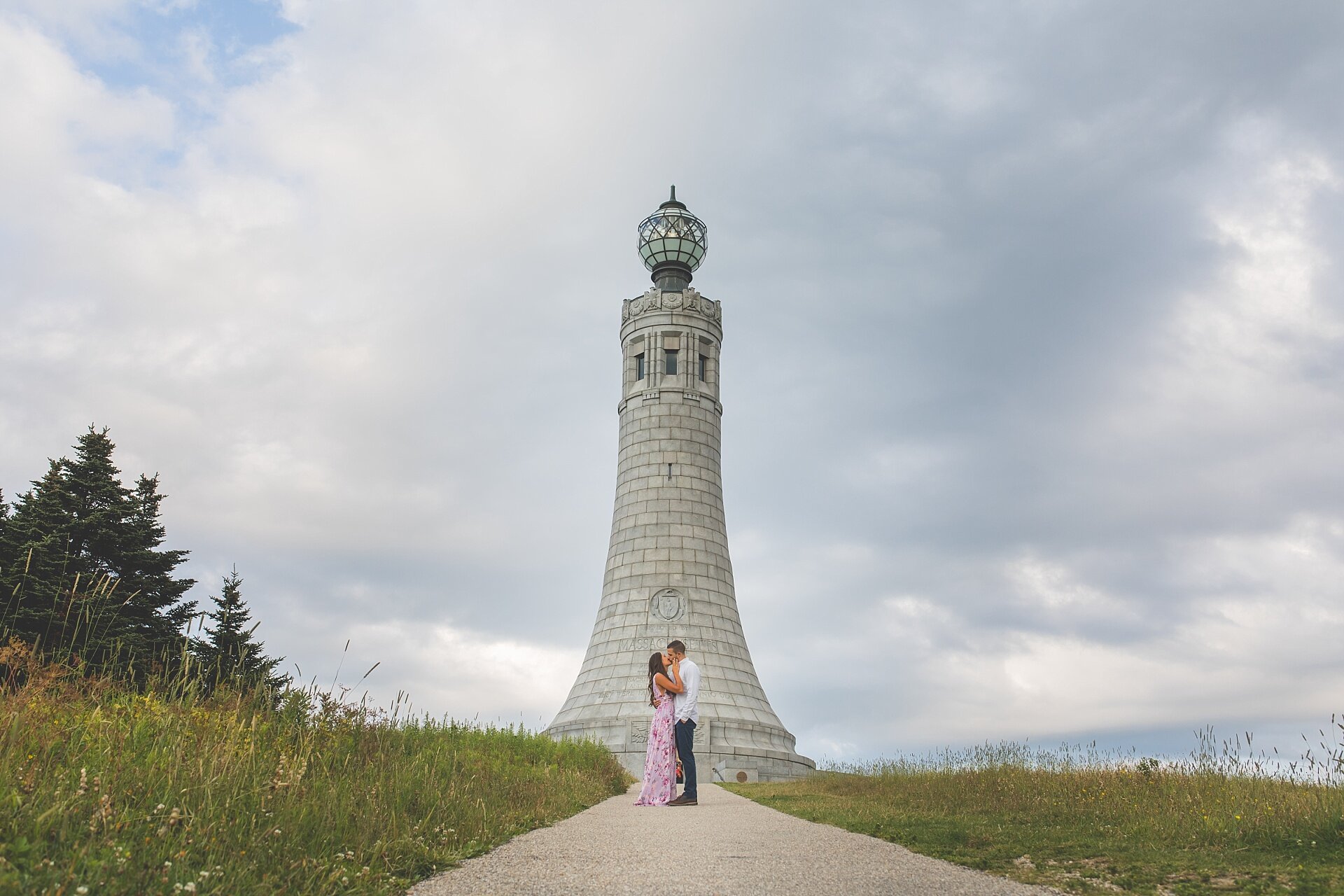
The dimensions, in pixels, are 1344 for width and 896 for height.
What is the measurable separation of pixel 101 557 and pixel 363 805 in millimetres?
19270

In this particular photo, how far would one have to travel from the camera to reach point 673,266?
119 ft

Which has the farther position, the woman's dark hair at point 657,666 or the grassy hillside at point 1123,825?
the woman's dark hair at point 657,666

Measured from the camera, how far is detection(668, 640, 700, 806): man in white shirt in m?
12.5

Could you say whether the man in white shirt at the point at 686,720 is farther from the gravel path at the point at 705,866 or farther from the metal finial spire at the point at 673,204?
the metal finial spire at the point at 673,204

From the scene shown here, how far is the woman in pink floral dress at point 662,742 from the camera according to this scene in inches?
496

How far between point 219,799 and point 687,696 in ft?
25.4

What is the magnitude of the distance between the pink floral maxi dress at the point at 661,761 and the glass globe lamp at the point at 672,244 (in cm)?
2426

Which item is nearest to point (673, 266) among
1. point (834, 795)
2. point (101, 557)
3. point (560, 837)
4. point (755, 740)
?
point (755, 740)

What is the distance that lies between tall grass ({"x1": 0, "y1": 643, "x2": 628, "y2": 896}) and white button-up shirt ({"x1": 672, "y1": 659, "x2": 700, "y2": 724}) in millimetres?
3326

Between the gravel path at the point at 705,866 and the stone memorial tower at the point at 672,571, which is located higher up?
the stone memorial tower at the point at 672,571

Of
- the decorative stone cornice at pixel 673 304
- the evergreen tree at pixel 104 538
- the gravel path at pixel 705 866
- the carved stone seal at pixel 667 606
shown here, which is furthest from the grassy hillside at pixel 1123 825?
the decorative stone cornice at pixel 673 304

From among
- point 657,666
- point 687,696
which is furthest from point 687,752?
point 657,666

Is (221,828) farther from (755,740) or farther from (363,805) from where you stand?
(755,740)

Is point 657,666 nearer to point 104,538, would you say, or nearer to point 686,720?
point 686,720
